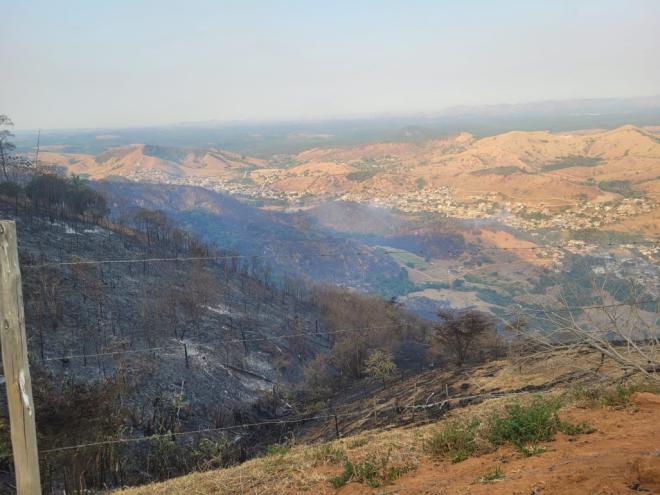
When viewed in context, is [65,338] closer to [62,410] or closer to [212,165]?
[62,410]

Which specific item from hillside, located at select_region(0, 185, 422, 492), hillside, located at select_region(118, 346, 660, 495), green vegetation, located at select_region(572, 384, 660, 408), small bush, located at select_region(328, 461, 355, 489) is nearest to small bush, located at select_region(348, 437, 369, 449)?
hillside, located at select_region(118, 346, 660, 495)

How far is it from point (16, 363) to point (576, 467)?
13.4ft

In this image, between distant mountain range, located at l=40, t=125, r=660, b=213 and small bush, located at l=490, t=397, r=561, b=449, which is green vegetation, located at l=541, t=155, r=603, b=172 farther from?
small bush, located at l=490, t=397, r=561, b=449

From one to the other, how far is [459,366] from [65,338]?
1842 cm

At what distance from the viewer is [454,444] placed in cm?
514

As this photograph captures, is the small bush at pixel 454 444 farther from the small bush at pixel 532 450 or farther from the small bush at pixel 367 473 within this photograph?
the small bush at pixel 367 473

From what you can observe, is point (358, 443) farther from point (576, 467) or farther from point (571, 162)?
point (571, 162)

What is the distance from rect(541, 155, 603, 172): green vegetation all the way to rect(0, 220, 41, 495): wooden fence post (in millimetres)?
111277

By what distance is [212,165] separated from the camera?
15562cm

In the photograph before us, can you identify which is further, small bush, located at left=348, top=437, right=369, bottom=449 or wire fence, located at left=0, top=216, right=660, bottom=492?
wire fence, located at left=0, top=216, right=660, bottom=492

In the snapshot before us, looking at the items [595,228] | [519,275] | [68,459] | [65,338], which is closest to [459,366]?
[68,459]

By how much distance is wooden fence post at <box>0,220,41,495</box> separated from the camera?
2.77 meters

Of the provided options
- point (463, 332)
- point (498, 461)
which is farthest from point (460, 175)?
point (498, 461)

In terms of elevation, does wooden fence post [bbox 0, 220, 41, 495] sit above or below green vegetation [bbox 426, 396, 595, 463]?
above
